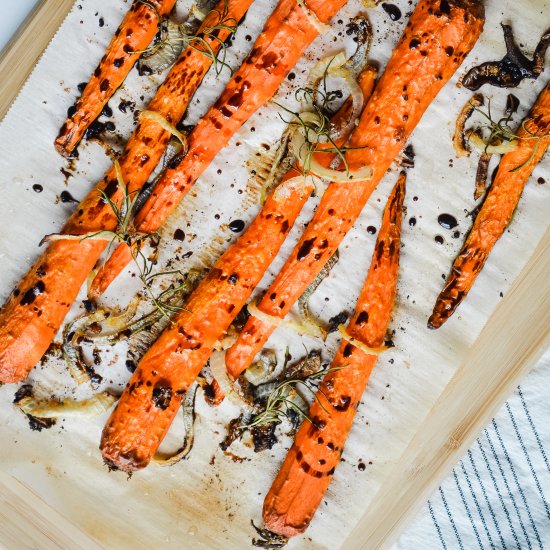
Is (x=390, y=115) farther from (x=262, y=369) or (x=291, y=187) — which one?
(x=262, y=369)

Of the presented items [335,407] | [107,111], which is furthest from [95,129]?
[335,407]

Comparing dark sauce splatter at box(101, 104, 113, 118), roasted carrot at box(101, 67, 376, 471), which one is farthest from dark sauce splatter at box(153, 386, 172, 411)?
dark sauce splatter at box(101, 104, 113, 118)

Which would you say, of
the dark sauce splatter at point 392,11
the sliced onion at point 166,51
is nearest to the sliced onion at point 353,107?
the dark sauce splatter at point 392,11

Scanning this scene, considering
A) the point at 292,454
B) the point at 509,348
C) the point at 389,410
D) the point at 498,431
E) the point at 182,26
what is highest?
the point at 182,26

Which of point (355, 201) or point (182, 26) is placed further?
point (182, 26)

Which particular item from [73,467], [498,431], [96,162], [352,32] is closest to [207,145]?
[96,162]

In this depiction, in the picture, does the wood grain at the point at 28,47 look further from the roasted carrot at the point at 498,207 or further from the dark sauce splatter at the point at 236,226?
the roasted carrot at the point at 498,207

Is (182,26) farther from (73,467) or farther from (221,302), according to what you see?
(73,467)
